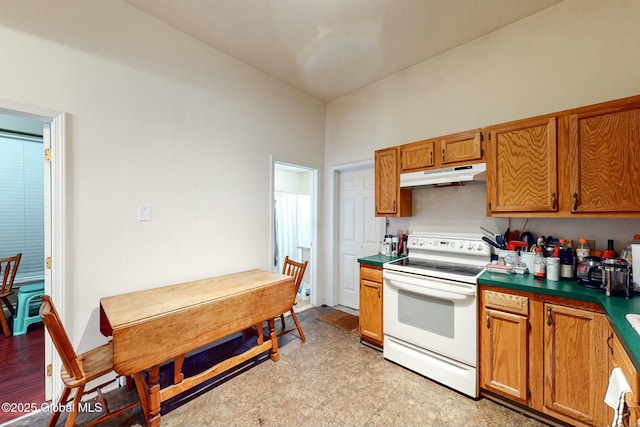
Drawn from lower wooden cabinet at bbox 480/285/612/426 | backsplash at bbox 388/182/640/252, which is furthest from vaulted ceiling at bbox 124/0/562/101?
lower wooden cabinet at bbox 480/285/612/426

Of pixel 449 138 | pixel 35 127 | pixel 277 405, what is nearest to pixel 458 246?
pixel 449 138

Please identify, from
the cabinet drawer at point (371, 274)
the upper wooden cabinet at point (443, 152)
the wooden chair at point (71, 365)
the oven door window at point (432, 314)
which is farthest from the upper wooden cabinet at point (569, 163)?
the wooden chair at point (71, 365)

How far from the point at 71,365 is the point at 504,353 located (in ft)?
9.11

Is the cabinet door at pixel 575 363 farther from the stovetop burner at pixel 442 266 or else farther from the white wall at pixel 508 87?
the white wall at pixel 508 87

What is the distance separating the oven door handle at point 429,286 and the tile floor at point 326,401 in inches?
29.5

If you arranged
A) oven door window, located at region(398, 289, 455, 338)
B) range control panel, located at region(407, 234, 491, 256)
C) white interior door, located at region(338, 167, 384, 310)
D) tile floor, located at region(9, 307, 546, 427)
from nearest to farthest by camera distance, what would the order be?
tile floor, located at region(9, 307, 546, 427)
oven door window, located at region(398, 289, 455, 338)
range control panel, located at region(407, 234, 491, 256)
white interior door, located at region(338, 167, 384, 310)

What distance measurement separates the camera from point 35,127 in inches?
134

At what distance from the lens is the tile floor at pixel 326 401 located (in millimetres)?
1732

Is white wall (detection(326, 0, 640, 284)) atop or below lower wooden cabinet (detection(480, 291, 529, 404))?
atop

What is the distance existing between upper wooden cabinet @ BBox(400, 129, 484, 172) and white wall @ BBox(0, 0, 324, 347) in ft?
5.41

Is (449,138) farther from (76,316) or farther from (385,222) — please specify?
(76,316)

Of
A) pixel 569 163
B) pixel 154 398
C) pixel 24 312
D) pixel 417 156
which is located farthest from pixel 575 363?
pixel 24 312

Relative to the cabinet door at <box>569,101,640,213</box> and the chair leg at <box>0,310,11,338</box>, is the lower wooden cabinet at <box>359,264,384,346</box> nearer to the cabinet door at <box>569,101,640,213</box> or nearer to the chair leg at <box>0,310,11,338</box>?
the cabinet door at <box>569,101,640,213</box>

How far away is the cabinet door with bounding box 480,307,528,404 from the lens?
1.75 meters
